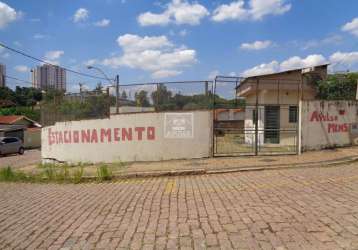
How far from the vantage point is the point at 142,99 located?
16438 millimetres

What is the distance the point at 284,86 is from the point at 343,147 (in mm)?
5025

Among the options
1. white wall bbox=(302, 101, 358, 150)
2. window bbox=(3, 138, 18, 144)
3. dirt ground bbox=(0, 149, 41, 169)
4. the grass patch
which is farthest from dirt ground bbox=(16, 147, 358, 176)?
window bbox=(3, 138, 18, 144)

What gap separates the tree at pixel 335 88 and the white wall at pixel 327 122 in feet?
13.4

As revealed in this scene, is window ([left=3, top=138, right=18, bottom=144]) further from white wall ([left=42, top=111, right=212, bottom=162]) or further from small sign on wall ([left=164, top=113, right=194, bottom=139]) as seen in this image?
small sign on wall ([left=164, top=113, right=194, bottom=139])

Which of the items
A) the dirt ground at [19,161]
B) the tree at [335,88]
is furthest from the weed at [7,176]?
the tree at [335,88]

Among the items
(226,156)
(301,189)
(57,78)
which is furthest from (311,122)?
(57,78)

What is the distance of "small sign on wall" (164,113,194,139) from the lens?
50.7 ft

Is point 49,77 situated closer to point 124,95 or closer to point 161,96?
point 124,95

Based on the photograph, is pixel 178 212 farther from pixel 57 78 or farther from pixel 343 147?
pixel 57 78

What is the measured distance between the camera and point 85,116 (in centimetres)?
1820

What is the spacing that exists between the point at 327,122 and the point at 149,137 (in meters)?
7.51

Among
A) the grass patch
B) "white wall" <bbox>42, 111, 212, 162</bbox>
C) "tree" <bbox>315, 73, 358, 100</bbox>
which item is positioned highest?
"tree" <bbox>315, 73, 358, 100</bbox>

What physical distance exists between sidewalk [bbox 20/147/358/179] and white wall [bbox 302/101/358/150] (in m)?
0.62

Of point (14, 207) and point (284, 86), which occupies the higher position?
point (284, 86)
